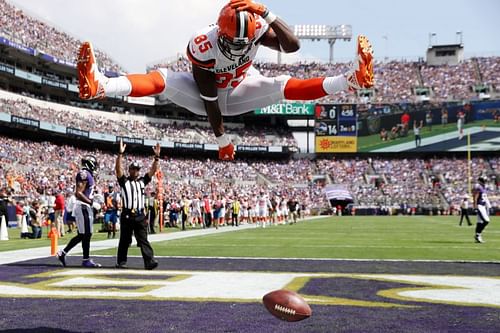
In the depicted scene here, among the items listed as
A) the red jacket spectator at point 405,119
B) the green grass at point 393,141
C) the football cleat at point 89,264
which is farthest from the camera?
the red jacket spectator at point 405,119

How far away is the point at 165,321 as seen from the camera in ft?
17.6

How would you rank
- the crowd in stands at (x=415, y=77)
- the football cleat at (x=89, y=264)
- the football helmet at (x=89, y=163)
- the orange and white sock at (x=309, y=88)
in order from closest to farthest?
the orange and white sock at (x=309, y=88), the football cleat at (x=89, y=264), the football helmet at (x=89, y=163), the crowd in stands at (x=415, y=77)

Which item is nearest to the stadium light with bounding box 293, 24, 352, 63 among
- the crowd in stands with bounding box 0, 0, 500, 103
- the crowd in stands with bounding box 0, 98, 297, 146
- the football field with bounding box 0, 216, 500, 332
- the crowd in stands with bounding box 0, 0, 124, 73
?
the crowd in stands with bounding box 0, 0, 500, 103

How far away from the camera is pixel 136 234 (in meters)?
9.12

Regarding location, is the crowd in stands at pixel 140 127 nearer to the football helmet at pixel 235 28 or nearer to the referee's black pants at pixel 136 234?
the referee's black pants at pixel 136 234

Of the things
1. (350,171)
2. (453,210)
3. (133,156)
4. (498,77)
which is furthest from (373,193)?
(133,156)

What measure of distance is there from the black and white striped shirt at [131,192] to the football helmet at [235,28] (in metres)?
4.64

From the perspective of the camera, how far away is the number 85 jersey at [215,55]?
17.0 feet

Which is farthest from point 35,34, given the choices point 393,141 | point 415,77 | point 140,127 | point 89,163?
point 89,163

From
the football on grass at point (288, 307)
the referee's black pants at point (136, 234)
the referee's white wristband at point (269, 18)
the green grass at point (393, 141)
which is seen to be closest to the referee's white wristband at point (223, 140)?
the referee's white wristband at point (269, 18)

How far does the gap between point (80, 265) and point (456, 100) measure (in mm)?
51352

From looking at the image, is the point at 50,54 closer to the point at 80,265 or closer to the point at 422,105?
the point at 422,105

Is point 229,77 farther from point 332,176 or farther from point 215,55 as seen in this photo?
point 332,176

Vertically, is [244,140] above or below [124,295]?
above
